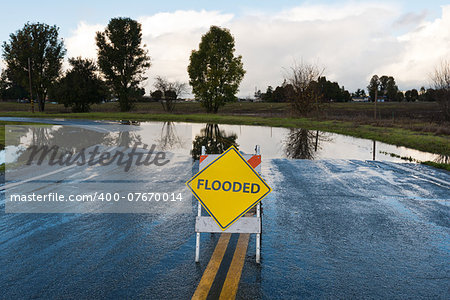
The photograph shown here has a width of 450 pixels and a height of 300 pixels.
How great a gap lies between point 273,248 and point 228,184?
→ 1.05m

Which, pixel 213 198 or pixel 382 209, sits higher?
pixel 213 198

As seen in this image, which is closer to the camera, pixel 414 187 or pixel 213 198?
pixel 213 198

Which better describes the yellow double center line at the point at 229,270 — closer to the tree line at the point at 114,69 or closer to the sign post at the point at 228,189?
the sign post at the point at 228,189

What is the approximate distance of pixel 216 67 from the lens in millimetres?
55625

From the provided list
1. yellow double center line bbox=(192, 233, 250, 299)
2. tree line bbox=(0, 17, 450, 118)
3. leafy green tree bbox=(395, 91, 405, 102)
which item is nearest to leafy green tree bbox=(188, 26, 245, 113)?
tree line bbox=(0, 17, 450, 118)

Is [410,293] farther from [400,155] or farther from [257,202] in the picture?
[400,155]

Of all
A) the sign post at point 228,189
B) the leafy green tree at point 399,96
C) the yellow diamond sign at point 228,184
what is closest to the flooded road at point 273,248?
the sign post at point 228,189

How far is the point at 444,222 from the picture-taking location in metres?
6.41

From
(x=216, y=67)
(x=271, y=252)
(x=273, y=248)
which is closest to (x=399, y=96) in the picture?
(x=216, y=67)

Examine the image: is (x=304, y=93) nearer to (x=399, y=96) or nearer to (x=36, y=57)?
(x=36, y=57)

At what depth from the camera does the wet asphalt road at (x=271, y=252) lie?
403 centimetres

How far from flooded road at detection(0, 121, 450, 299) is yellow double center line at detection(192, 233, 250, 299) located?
3.2 inches

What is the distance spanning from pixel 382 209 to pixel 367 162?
6250mm

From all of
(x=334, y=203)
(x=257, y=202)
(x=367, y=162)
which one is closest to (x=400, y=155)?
(x=367, y=162)
